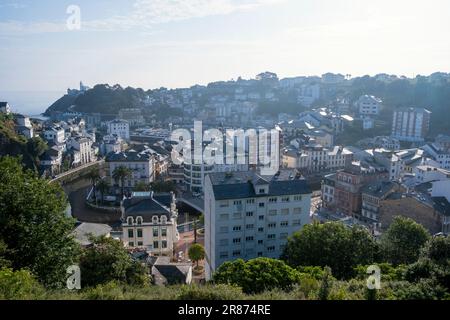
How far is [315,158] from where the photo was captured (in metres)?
36.8

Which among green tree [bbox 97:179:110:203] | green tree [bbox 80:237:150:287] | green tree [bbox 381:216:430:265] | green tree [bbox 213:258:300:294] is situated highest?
green tree [bbox 80:237:150:287]

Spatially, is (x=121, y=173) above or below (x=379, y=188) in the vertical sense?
below

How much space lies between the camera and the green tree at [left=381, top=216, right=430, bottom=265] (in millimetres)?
13062

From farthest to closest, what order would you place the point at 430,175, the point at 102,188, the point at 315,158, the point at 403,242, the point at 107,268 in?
the point at 315,158, the point at 102,188, the point at 430,175, the point at 403,242, the point at 107,268

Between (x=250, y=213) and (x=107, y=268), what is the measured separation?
753cm

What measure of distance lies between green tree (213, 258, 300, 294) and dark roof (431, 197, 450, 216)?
13.2 meters

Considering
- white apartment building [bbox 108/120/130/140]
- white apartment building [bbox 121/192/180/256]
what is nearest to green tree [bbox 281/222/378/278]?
white apartment building [bbox 121/192/180/256]

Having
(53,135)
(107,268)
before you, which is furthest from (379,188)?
(53,135)

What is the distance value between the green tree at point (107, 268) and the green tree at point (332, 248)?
499 cm

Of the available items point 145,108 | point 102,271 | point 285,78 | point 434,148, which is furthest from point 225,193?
point 285,78

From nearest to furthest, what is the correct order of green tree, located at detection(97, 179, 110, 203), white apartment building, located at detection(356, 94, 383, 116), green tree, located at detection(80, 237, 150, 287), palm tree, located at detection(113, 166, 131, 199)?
green tree, located at detection(80, 237, 150, 287)
palm tree, located at detection(113, 166, 131, 199)
green tree, located at detection(97, 179, 110, 203)
white apartment building, located at detection(356, 94, 383, 116)

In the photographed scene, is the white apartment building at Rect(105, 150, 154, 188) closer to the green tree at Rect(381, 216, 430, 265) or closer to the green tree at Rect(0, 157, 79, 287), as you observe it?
the green tree at Rect(381, 216, 430, 265)

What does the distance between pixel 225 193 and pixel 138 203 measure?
15.4ft

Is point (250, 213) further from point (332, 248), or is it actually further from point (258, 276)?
point (258, 276)
